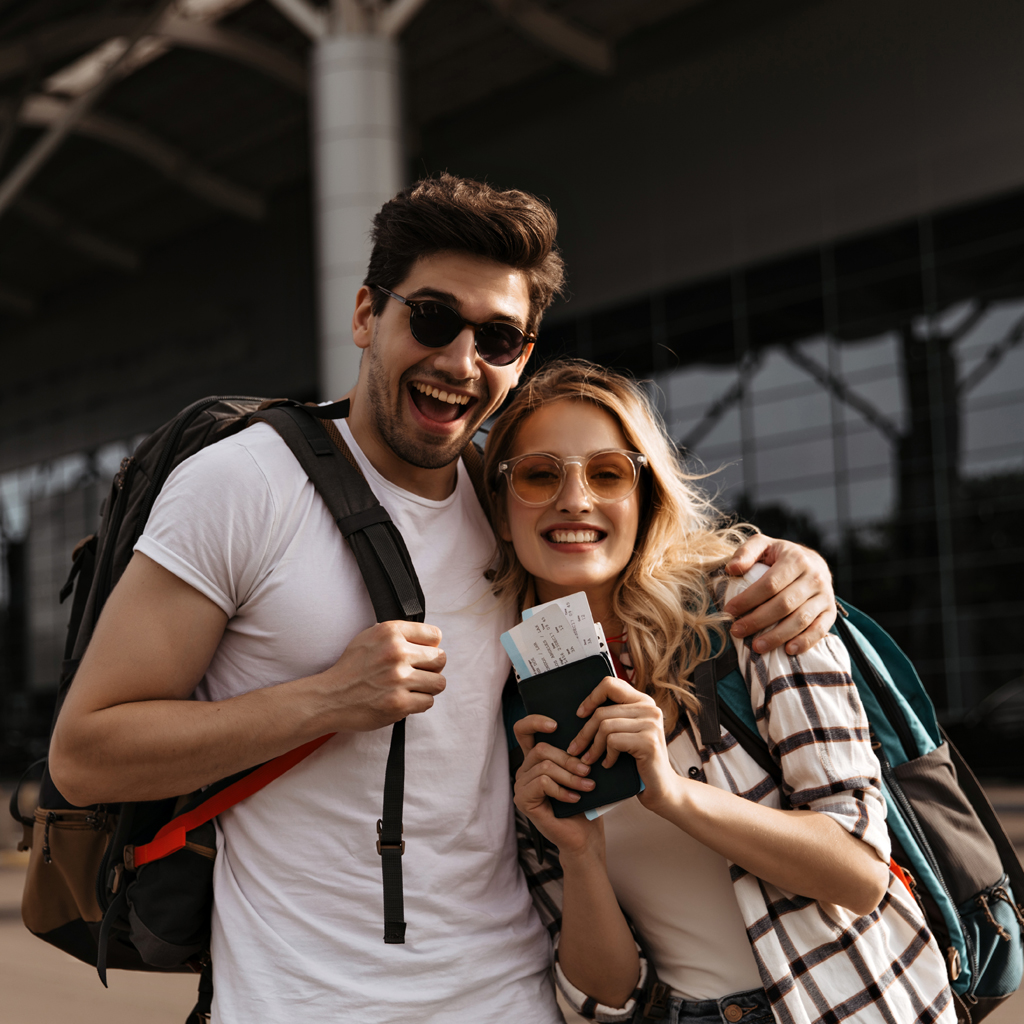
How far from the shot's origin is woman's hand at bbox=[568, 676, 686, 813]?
210 centimetres

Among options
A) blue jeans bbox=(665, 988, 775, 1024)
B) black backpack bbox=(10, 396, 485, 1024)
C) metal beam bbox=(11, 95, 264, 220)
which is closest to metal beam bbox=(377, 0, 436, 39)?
metal beam bbox=(11, 95, 264, 220)

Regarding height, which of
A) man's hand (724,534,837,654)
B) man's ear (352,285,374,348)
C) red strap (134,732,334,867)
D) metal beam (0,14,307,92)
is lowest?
red strap (134,732,334,867)

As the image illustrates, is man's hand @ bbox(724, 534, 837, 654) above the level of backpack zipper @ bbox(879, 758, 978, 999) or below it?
above

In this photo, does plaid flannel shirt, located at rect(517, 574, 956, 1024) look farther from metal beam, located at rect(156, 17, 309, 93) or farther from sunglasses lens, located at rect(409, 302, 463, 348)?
metal beam, located at rect(156, 17, 309, 93)

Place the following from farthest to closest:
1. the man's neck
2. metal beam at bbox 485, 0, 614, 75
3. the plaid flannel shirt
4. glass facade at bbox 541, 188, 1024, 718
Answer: metal beam at bbox 485, 0, 614, 75 → glass facade at bbox 541, 188, 1024, 718 → the man's neck → the plaid flannel shirt

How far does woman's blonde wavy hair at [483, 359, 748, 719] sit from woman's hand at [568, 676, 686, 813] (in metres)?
0.29

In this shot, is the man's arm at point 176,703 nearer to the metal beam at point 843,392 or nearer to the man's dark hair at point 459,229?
the man's dark hair at point 459,229

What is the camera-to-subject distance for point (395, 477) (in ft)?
8.70

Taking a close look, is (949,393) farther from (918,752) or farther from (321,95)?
(918,752)

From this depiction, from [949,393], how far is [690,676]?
16.5 metres

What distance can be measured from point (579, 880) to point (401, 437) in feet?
3.52

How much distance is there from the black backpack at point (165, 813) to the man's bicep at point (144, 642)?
255 mm

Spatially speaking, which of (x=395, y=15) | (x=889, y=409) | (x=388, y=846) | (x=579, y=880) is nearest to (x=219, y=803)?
(x=388, y=846)

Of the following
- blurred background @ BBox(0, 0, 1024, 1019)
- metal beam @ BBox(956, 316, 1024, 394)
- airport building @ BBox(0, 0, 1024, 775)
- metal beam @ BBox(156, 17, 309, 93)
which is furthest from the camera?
metal beam @ BBox(156, 17, 309, 93)
